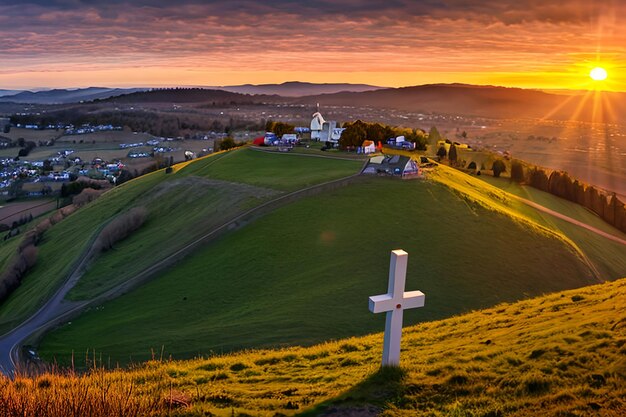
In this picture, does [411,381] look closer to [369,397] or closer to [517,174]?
[369,397]

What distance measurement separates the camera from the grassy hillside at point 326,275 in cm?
2884

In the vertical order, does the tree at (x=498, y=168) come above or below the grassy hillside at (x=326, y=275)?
above

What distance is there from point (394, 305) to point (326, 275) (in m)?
21.9

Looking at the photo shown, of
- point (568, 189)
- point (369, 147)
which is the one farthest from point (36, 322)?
point (568, 189)

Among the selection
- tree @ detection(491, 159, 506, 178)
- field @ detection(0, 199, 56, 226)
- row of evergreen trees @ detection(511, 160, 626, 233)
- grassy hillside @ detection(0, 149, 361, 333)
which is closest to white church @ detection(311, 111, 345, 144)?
grassy hillside @ detection(0, 149, 361, 333)

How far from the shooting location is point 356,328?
27422mm

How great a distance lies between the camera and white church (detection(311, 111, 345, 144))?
7888 centimetres

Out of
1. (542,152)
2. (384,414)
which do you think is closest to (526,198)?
(384,414)

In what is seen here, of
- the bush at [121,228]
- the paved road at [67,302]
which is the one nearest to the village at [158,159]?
the paved road at [67,302]

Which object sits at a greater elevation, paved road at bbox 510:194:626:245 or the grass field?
the grass field

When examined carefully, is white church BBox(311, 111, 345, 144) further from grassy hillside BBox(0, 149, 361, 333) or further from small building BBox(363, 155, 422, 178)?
small building BBox(363, 155, 422, 178)

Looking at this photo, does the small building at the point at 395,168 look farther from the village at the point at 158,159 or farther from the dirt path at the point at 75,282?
the dirt path at the point at 75,282

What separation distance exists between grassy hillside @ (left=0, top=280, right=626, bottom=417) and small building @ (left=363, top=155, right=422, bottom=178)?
36913 mm

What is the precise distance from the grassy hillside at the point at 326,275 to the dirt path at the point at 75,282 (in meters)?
1.44
